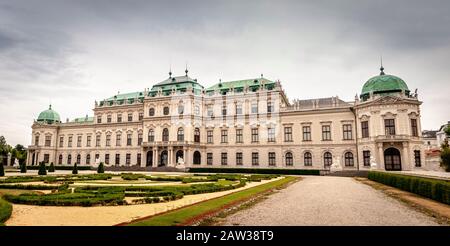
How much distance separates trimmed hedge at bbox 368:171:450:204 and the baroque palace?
61.7 feet

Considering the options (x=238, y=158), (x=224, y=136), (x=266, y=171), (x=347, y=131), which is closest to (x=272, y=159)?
(x=238, y=158)

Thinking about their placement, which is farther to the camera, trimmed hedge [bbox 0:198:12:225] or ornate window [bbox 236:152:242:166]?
ornate window [bbox 236:152:242:166]

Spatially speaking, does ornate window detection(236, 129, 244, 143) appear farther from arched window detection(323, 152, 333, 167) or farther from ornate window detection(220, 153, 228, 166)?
arched window detection(323, 152, 333, 167)

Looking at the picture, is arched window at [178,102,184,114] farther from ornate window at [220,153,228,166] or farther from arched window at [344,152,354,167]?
arched window at [344,152,354,167]

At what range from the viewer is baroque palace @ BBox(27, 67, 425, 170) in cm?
3825

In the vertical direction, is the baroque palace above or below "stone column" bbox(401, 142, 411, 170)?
above

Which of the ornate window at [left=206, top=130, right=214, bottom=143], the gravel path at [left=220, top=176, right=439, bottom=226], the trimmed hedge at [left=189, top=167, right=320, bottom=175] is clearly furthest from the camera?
the ornate window at [left=206, top=130, right=214, bottom=143]

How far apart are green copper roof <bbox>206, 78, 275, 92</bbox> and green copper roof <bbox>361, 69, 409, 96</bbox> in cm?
1473

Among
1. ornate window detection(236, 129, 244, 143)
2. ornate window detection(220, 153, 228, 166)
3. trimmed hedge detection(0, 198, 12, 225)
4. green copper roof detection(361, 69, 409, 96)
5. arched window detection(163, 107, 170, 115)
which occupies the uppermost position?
green copper roof detection(361, 69, 409, 96)

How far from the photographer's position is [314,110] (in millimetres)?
45000

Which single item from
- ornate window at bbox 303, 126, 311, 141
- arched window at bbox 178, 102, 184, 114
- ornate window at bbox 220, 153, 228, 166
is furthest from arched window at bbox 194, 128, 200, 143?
ornate window at bbox 303, 126, 311, 141

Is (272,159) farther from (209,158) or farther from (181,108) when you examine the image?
(181,108)

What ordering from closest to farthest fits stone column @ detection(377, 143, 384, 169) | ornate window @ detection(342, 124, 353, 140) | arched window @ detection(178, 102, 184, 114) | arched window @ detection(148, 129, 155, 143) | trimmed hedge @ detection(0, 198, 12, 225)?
trimmed hedge @ detection(0, 198, 12, 225), stone column @ detection(377, 143, 384, 169), ornate window @ detection(342, 124, 353, 140), arched window @ detection(178, 102, 184, 114), arched window @ detection(148, 129, 155, 143)

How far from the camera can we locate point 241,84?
52.2m
